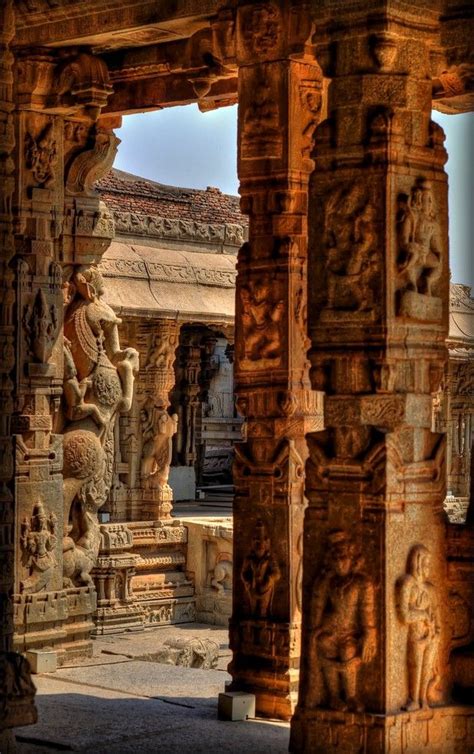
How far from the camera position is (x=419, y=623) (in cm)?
897

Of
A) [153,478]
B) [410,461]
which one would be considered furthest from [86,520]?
[153,478]

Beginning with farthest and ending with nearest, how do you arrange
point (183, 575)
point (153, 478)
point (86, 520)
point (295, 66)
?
point (153, 478) < point (183, 575) < point (86, 520) < point (295, 66)

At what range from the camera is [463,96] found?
37.8 ft

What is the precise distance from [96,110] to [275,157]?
7.47 feet

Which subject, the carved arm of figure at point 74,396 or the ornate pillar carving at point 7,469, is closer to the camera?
the ornate pillar carving at point 7,469

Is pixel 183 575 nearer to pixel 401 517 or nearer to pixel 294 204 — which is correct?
pixel 294 204

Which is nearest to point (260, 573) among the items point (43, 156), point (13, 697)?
point (13, 697)

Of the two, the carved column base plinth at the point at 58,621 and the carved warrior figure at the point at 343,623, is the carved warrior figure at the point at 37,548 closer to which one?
the carved column base plinth at the point at 58,621

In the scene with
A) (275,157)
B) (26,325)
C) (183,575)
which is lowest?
(183,575)

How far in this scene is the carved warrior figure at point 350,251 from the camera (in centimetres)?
898

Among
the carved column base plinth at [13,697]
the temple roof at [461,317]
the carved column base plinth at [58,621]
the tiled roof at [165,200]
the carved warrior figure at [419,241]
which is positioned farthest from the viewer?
the temple roof at [461,317]

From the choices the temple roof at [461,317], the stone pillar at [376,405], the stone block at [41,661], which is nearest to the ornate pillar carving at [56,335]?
the stone block at [41,661]

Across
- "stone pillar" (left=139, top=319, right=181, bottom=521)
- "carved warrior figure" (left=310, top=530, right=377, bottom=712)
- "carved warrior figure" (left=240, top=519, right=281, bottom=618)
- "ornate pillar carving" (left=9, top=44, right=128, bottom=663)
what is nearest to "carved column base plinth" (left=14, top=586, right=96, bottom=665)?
"ornate pillar carving" (left=9, top=44, right=128, bottom=663)

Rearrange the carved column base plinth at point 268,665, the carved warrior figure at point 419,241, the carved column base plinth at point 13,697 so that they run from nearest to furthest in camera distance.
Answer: the carved column base plinth at point 13,697 < the carved warrior figure at point 419,241 < the carved column base plinth at point 268,665
